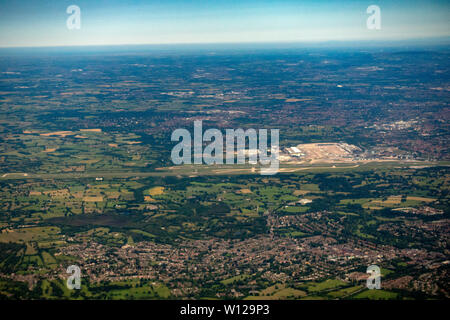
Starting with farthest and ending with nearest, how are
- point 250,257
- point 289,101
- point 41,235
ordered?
point 289,101, point 41,235, point 250,257

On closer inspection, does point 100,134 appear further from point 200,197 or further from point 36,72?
point 36,72

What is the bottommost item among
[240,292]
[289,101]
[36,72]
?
[240,292]

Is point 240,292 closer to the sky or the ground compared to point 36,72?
closer to the ground

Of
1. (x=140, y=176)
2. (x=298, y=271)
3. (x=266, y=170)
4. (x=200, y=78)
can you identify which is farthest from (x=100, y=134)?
(x=200, y=78)

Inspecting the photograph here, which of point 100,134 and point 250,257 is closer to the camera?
point 250,257

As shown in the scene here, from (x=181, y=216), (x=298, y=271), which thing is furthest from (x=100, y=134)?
(x=298, y=271)

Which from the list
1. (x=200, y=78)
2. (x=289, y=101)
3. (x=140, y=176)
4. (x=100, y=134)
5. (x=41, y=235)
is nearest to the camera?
(x=41, y=235)

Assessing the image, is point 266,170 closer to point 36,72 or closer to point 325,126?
point 325,126
